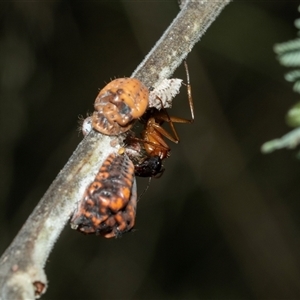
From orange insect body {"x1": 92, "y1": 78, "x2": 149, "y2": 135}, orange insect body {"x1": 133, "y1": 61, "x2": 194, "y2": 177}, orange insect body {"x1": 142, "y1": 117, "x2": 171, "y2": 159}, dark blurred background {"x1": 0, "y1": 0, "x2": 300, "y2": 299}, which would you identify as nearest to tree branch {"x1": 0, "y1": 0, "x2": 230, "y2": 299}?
orange insect body {"x1": 92, "y1": 78, "x2": 149, "y2": 135}

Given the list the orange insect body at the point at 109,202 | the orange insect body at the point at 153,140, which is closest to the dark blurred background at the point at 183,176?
the orange insect body at the point at 153,140

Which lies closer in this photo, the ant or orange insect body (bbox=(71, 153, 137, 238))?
orange insect body (bbox=(71, 153, 137, 238))

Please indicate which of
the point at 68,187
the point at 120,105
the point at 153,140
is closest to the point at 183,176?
the point at 153,140

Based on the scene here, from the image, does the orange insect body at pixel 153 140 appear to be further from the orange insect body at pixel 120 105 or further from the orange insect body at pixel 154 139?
the orange insect body at pixel 120 105

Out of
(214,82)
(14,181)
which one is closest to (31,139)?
(14,181)

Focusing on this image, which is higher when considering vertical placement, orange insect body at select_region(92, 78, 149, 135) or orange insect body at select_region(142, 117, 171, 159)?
orange insect body at select_region(142, 117, 171, 159)

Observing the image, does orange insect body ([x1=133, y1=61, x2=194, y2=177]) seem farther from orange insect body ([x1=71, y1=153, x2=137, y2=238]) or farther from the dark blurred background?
the dark blurred background
